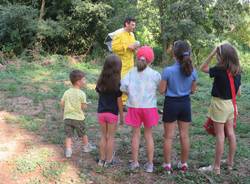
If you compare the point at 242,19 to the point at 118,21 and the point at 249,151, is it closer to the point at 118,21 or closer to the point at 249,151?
the point at 118,21

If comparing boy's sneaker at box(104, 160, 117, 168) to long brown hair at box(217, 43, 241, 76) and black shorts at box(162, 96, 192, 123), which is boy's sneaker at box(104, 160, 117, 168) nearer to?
black shorts at box(162, 96, 192, 123)

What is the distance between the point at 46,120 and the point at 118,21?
30.0 ft

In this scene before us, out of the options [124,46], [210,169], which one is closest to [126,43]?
[124,46]

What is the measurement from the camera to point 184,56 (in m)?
4.81

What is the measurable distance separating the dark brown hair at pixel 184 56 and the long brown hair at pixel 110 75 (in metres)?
0.74

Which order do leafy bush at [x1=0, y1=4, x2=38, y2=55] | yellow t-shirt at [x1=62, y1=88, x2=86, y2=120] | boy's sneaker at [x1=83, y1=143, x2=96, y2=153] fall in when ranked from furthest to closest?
leafy bush at [x1=0, y1=4, x2=38, y2=55] < boy's sneaker at [x1=83, y1=143, x2=96, y2=153] < yellow t-shirt at [x1=62, y1=88, x2=86, y2=120]

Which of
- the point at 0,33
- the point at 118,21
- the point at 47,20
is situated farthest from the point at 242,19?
the point at 0,33

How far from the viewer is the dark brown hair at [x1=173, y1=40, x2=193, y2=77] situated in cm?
480

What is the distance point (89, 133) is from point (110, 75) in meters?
1.97

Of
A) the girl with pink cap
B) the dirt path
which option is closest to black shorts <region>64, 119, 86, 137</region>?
the dirt path

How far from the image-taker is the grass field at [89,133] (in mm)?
5086

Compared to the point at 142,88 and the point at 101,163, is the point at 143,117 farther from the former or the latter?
the point at 101,163

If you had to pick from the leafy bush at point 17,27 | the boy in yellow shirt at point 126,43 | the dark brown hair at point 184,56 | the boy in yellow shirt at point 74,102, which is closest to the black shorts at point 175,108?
the dark brown hair at point 184,56

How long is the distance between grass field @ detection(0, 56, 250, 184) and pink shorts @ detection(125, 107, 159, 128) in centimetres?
64
